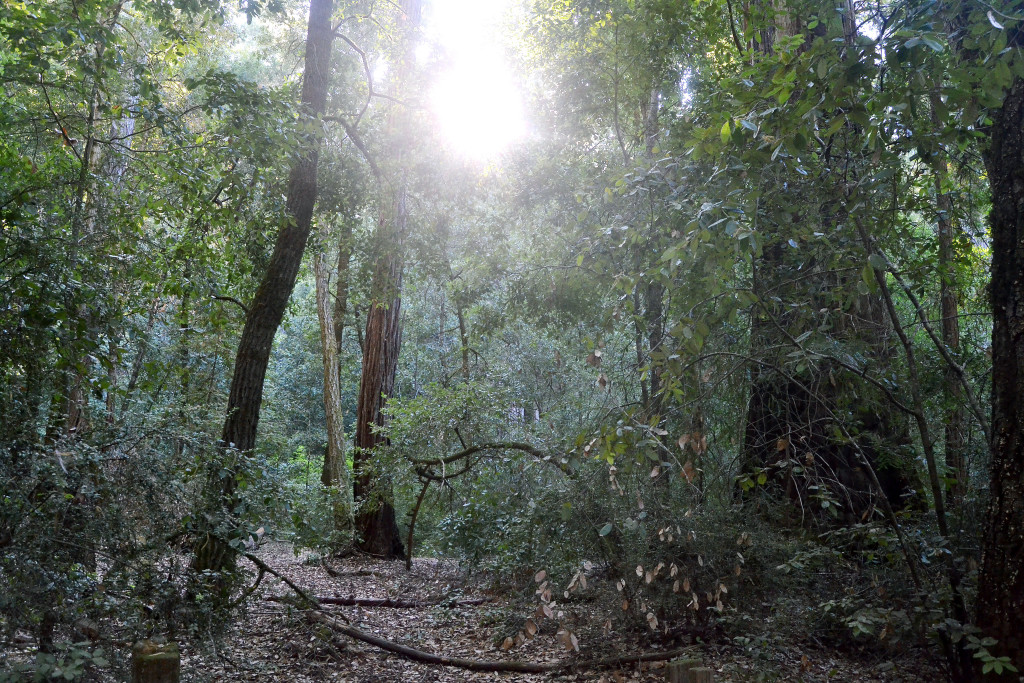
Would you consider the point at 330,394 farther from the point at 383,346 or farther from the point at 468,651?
the point at 468,651

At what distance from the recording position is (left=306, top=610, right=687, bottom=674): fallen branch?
18.4 feet

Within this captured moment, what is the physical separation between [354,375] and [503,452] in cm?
1723

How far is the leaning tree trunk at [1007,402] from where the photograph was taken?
3529 mm

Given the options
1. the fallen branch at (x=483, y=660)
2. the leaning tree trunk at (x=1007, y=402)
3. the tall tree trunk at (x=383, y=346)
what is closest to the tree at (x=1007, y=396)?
the leaning tree trunk at (x=1007, y=402)

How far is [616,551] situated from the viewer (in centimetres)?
598

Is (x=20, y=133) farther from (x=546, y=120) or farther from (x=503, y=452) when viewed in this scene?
(x=546, y=120)

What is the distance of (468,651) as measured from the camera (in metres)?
6.71

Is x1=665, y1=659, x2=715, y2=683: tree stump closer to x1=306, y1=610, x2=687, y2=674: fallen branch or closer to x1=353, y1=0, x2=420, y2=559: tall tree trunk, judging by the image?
x1=306, y1=610, x2=687, y2=674: fallen branch

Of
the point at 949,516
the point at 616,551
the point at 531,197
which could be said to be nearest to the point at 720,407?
the point at 616,551

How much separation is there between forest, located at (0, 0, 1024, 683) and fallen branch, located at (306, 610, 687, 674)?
35mm

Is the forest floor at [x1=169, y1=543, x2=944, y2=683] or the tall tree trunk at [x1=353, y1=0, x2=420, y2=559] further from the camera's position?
the tall tree trunk at [x1=353, y1=0, x2=420, y2=559]

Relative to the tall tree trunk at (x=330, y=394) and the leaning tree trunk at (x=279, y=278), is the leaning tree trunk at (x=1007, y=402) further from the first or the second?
the tall tree trunk at (x=330, y=394)

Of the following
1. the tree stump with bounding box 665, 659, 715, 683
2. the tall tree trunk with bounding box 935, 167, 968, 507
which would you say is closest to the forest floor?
the tall tree trunk with bounding box 935, 167, 968, 507

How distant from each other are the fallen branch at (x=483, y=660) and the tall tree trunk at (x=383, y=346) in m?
3.52
